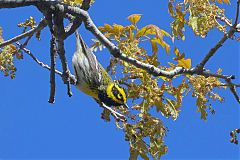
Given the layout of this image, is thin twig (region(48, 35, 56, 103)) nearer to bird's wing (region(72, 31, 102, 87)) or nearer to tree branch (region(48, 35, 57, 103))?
tree branch (region(48, 35, 57, 103))

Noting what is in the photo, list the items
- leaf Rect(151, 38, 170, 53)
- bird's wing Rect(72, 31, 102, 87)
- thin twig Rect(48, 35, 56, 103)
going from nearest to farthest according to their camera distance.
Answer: thin twig Rect(48, 35, 56, 103)
leaf Rect(151, 38, 170, 53)
bird's wing Rect(72, 31, 102, 87)

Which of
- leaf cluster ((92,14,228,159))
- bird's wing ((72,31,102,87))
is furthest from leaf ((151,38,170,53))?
bird's wing ((72,31,102,87))

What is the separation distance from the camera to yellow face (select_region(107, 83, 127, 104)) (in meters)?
4.71

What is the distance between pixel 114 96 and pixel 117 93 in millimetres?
214

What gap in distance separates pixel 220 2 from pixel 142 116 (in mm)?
1308

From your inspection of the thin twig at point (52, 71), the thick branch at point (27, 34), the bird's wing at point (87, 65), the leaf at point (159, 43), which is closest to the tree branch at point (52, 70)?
the thin twig at point (52, 71)

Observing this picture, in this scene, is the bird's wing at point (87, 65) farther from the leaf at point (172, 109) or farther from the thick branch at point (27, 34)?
the leaf at point (172, 109)

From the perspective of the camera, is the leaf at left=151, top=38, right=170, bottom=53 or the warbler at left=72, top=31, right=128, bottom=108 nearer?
the leaf at left=151, top=38, right=170, bottom=53

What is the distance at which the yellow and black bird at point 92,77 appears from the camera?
216 inches

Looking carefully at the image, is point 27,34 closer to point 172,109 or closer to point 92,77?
point 172,109

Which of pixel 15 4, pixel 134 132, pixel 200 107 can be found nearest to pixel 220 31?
pixel 200 107

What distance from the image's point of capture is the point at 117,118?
444 centimetres

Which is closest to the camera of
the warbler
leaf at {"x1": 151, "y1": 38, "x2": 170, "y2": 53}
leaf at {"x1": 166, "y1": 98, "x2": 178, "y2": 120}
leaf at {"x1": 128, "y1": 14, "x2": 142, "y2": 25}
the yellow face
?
leaf at {"x1": 151, "y1": 38, "x2": 170, "y2": 53}

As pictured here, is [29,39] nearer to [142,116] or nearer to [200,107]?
[142,116]
